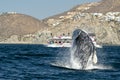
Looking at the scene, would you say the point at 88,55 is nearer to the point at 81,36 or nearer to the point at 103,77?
the point at 81,36

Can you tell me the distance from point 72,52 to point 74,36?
1.75 m

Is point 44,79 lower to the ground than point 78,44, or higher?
lower

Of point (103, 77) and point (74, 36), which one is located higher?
point (74, 36)

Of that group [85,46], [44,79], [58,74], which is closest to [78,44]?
[85,46]

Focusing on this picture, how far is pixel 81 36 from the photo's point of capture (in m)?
46.0

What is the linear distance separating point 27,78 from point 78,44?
8.64 m

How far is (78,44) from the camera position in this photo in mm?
46188

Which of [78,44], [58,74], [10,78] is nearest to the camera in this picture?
[10,78]

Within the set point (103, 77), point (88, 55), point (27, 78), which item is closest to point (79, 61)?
point (88, 55)

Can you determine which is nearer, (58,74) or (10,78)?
(10,78)

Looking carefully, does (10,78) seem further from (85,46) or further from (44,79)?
(85,46)

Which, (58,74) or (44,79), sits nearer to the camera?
(44,79)

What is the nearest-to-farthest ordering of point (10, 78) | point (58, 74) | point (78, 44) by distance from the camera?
point (10, 78) < point (58, 74) < point (78, 44)

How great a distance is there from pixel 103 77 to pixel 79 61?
5.36m
